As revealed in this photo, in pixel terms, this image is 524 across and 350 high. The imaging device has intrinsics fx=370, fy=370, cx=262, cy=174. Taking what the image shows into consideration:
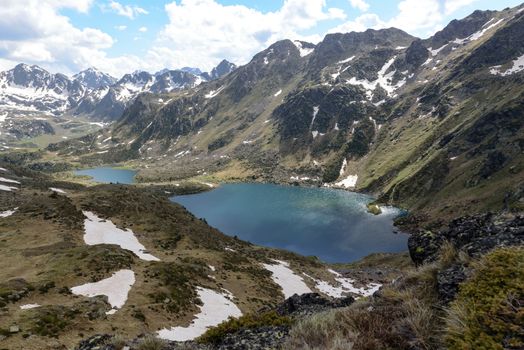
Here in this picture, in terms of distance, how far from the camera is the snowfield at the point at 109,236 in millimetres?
68469

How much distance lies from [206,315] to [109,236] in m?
39.7

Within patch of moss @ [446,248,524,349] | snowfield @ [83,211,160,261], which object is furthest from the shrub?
snowfield @ [83,211,160,261]

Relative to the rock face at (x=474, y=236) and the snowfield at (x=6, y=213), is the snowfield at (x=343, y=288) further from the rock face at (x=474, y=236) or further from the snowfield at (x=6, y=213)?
the snowfield at (x=6, y=213)

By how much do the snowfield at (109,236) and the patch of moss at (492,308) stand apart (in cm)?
6083

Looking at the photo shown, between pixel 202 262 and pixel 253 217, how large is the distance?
13189 cm

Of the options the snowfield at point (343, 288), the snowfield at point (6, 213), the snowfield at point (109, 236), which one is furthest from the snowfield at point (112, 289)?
the snowfield at point (6, 213)

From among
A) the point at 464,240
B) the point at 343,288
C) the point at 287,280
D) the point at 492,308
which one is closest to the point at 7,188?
the point at 287,280

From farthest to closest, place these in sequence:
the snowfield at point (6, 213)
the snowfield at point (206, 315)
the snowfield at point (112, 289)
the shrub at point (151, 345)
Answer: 1. the snowfield at point (6, 213)
2. the snowfield at point (112, 289)
3. the snowfield at point (206, 315)
4. the shrub at point (151, 345)

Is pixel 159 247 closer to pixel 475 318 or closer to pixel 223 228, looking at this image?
pixel 475 318

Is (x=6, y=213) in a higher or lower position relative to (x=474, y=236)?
higher

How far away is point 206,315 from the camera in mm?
43000

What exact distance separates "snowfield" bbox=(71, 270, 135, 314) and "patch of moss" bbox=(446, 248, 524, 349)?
1402 inches

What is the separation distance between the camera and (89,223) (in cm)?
8019

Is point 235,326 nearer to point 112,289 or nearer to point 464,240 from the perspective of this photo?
point 464,240
